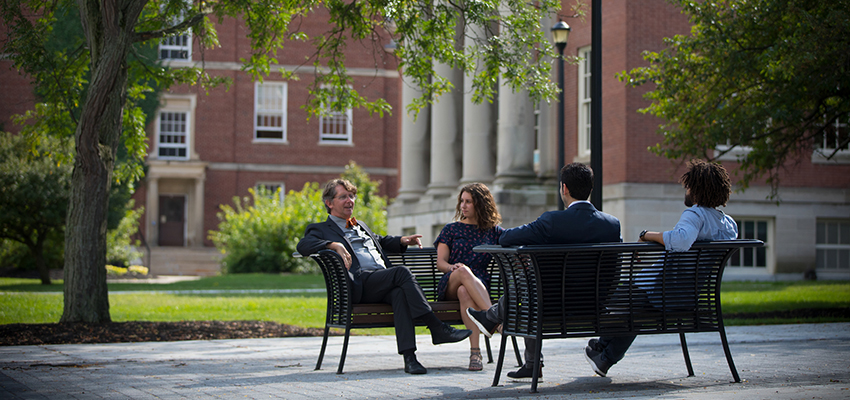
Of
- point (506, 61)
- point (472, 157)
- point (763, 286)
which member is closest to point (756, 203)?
point (763, 286)

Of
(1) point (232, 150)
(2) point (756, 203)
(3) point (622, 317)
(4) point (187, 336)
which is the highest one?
(1) point (232, 150)

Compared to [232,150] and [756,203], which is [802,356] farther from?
[232,150]

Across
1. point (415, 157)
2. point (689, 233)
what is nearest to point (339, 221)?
point (689, 233)

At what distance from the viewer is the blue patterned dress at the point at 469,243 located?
6.64 metres

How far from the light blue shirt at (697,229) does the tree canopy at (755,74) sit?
199 inches

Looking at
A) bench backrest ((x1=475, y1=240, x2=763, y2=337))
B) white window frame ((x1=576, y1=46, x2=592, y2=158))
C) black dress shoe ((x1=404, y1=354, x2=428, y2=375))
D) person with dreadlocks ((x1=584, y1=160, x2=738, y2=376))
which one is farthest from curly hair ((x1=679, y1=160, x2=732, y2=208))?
white window frame ((x1=576, y1=46, x2=592, y2=158))

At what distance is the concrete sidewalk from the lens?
5.32 meters

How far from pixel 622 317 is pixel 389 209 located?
21516 mm

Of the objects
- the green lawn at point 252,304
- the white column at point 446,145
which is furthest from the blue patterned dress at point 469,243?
the white column at point 446,145

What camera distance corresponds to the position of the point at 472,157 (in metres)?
21.5

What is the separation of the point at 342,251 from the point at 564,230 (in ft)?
5.87

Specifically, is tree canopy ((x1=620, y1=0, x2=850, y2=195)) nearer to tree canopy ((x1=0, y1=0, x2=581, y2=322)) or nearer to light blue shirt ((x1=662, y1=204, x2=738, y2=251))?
tree canopy ((x1=0, y1=0, x2=581, y2=322))

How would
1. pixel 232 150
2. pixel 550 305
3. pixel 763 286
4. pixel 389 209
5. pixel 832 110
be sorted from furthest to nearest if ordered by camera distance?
pixel 232 150 < pixel 389 209 < pixel 763 286 < pixel 832 110 < pixel 550 305

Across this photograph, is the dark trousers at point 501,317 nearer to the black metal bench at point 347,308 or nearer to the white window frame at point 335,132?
the black metal bench at point 347,308
